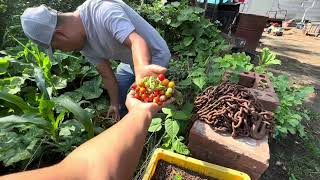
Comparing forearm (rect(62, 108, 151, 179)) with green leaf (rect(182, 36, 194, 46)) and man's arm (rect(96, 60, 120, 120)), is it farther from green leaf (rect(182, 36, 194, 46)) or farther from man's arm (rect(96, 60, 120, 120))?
green leaf (rect(182, 36, 194, 46))

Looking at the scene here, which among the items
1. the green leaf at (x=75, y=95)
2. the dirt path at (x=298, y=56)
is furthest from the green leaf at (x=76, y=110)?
the dirt path at (x=298, y=56)

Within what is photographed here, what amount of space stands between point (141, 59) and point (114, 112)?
1.08 m

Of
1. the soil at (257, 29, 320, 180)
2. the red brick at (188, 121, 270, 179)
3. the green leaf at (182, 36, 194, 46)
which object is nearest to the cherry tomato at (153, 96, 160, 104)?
the red brick at (188, 121, 270, 179)

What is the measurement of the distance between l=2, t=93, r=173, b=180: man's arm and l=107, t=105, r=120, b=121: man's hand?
150 cm

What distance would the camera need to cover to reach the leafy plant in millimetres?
2190

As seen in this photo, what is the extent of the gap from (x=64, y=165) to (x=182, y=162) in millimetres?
1224

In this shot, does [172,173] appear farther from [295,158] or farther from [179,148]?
[295,158]

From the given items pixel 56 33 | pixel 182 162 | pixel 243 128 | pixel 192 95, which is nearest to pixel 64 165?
pixel 182 162

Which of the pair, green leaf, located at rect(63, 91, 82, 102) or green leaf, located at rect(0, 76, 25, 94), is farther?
green leaf, located at rect(63, 91, 82, 102)

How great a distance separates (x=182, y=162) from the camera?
6.75 ft

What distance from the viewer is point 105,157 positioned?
3.38ft

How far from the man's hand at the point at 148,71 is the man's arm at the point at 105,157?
0.45 m

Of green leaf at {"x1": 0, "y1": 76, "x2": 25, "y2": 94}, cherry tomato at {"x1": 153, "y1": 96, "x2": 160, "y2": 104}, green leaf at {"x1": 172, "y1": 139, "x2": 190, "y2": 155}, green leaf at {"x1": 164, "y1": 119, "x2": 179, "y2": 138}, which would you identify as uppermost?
cherry tomato at {"x1": 153, "y1": 96, "x2": 160, "y2": 104}

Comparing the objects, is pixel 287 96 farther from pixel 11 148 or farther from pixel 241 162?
pixel 11 148
